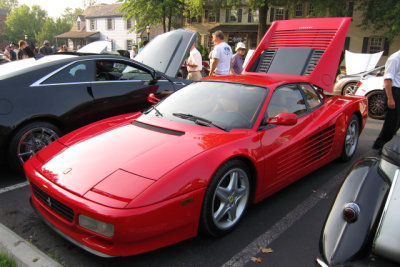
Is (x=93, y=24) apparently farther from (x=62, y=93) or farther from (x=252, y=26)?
(x=62, y=93)

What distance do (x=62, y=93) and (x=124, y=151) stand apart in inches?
81.4

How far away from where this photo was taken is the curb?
2.17 metres

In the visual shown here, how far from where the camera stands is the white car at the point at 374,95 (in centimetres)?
770

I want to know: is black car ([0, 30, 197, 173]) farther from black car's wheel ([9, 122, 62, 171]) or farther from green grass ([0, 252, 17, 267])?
green grass ([0, 252, 17, 267])

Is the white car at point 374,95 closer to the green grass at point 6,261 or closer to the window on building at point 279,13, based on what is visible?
the green grass at point 6,261

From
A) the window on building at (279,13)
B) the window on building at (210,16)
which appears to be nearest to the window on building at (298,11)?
the window on building at (279,13)

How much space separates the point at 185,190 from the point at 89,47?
10.6m

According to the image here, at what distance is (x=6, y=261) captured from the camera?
221cm

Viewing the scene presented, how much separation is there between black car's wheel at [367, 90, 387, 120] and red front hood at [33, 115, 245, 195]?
21.1 feet

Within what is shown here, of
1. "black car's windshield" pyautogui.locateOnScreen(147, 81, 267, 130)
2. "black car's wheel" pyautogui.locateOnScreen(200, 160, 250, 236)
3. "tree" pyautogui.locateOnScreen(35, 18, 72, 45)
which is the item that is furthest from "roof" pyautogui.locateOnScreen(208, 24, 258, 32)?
"tree" pyautogui.locateOnScreen(35, 18, 72, 45)

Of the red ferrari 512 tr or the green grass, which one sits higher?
the red ferrari 512 tr

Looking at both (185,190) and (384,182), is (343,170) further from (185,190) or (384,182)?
(185,190)

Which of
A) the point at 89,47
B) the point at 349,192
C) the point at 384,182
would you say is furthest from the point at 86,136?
the point at 89,47

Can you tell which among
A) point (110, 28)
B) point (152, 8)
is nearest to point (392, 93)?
point (152, 8)
